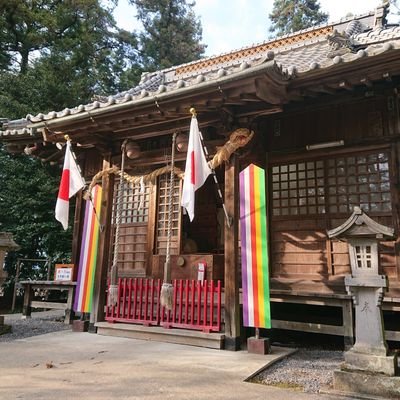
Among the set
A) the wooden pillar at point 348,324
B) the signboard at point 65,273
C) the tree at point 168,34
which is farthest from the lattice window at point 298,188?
the tree at point 168,34

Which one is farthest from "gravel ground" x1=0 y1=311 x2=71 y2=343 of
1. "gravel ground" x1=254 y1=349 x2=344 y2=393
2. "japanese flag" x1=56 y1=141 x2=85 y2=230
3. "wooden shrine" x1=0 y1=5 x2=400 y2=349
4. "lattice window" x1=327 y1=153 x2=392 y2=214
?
"lattice window" x1=327 y1=153 x2=392 y2=214

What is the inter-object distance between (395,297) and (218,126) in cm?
361

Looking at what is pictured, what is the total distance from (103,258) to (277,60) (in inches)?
232

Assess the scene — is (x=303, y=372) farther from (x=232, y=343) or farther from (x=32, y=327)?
(x=32, y=327)

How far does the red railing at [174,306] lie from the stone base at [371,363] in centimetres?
207

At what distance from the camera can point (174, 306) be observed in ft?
18.8

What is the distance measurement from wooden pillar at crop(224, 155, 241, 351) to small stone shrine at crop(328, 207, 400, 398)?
1.71 meters

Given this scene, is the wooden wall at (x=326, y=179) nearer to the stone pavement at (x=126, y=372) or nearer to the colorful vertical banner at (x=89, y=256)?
the stone pavement at (x=126, y=372)

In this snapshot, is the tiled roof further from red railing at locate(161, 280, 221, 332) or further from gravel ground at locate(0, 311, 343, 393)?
gravel ground at locate(0, 311, 343, 393)

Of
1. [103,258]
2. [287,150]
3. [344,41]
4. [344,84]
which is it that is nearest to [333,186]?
[287,150]

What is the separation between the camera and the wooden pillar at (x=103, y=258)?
6.39m

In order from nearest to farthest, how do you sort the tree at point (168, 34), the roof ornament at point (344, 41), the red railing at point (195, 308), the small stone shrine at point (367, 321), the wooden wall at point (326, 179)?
the small stone shrine at point (367, 321)
the red railing at point (195, 308)
the wooden wall at point (326, 179)
the roof ornament at point (344, 41)
the tree at point (168, 34)

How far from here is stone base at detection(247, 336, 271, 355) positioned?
476cm

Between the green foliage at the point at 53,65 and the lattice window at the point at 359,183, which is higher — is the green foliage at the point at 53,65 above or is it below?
→ above
